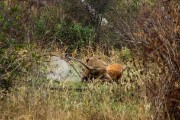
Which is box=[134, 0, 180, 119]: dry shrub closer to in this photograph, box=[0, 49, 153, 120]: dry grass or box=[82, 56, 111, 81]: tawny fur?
box=[0, 49, 153, 120]: dry grass

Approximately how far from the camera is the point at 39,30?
1764cm

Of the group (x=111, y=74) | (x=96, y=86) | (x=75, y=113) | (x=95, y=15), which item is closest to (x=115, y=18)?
(x=95, y=15)

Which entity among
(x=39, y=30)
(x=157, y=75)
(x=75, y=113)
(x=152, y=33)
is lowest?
(x=75, y=113)

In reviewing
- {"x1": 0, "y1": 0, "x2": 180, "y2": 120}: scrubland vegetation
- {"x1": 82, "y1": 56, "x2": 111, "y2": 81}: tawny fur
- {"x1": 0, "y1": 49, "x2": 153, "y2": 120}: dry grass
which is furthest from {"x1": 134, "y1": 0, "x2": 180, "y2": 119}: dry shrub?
{"x1": 82, "y1": 56, "x2": 111, "y2": 81}: tawny fur

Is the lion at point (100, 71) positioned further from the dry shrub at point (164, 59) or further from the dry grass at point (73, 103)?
the dry shrub at point (164, 59)

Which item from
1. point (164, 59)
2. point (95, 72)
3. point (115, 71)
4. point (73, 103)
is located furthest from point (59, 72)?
point (164, 59)

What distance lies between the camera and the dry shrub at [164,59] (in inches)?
266

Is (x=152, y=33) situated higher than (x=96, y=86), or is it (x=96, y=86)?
(x=152, y=33)

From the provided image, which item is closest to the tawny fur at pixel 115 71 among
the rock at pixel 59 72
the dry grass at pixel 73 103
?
the rock at pixel 59 72

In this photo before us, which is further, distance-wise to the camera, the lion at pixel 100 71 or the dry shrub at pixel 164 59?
the lion at pixel 100 71

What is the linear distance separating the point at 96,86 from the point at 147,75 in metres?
1.50

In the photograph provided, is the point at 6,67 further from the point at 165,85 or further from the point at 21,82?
the point at 165,85

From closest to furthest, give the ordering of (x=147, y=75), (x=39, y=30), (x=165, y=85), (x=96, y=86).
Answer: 1. (x=165, y=85)
2. (x=147, y=75)
3. (x=96, y=86)
4. (x=39, y=30)

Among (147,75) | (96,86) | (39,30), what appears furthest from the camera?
(39,30)
